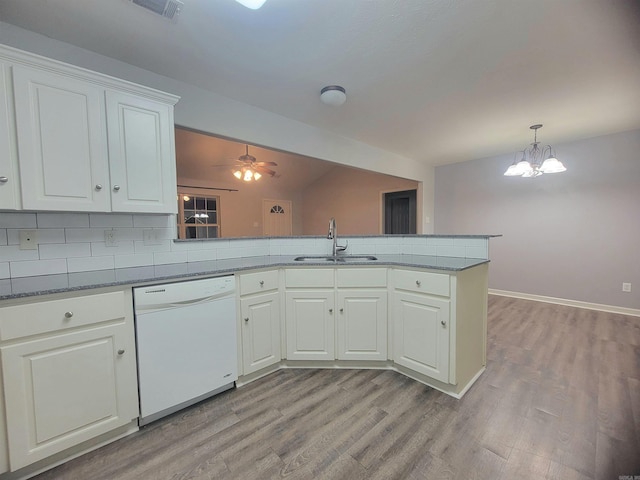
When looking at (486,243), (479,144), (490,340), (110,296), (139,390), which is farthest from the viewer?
(479,144)

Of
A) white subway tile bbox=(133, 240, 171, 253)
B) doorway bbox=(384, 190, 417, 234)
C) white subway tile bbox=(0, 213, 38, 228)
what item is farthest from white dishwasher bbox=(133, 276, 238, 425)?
doorway bbox=(384, 190, 417, 234)

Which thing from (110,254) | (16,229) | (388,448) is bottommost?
(388,448)

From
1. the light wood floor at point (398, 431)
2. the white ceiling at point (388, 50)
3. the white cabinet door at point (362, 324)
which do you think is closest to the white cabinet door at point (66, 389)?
the light wood floor at point (398, 431)

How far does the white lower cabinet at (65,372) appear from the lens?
3.85ft

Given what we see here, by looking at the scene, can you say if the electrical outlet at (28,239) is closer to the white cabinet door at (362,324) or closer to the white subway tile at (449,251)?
the white cabinet door at (362,324)

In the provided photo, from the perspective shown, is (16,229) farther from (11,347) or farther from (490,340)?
(490,340)

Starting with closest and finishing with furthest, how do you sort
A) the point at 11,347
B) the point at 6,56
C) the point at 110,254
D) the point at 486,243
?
the point at 11,347, the point at 6,56, the point at 110,254, the point at 486,243

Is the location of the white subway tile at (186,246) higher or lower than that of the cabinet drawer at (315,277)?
higher

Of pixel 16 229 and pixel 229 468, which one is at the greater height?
pixel 16 229

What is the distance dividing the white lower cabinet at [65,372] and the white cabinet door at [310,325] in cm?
103

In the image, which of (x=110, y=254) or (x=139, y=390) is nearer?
(x=139, y=390)

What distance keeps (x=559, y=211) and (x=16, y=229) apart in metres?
A: 5.66

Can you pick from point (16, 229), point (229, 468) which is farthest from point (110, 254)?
point (229, 468)

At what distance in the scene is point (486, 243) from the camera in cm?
207
